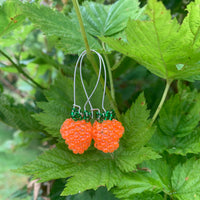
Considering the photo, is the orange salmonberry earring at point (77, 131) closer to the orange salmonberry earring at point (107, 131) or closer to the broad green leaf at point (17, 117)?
the orange salmonberry earring at point (107, 131)

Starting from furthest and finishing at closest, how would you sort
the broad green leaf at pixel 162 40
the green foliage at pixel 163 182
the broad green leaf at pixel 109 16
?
the broad green leaf at pixel 109 16 → the green foliage at pixel 163 182 → the broad green leaf at pixel 162 40

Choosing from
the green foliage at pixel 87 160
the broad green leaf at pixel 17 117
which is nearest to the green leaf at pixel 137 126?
the green foliage at pixel 87 160

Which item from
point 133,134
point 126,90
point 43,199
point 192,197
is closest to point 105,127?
point 133,134

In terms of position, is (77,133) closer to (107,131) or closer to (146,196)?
(107,131)

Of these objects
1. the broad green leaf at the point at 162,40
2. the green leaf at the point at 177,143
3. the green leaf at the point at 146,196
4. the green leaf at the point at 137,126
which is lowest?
the green leaf at the point at 146,196

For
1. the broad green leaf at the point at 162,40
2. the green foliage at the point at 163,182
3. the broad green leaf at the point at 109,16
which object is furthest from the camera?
the broad green leaf at the point at 109,16
